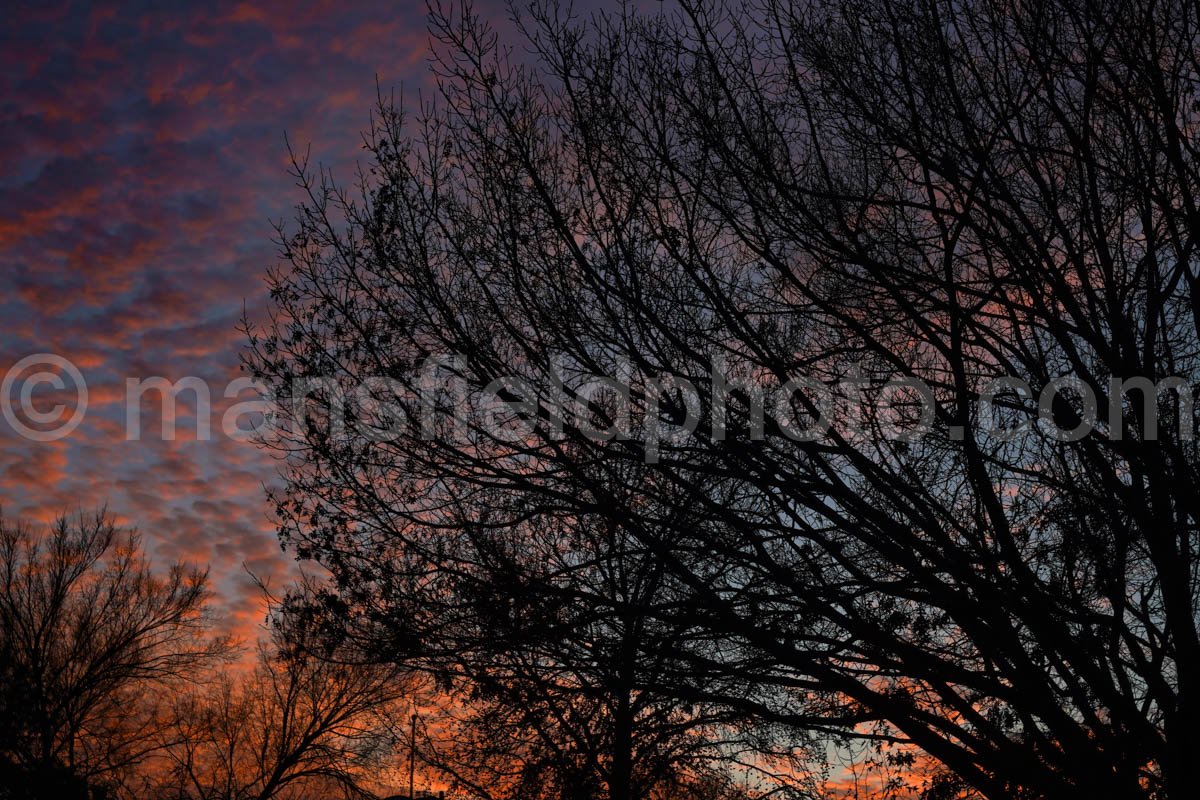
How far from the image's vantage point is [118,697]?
1147 inches

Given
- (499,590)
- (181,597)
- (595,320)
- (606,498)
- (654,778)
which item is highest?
→ (181,597)

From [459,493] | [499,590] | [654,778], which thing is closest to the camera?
[499,590]

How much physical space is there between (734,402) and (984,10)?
3183 millimetres

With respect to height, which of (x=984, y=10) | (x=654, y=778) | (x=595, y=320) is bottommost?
(x=654, y=778)

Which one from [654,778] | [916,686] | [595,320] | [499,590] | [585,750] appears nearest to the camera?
[499,590]

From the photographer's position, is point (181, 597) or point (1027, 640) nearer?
point (1027, 640)

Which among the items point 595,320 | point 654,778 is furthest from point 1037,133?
point 654,778

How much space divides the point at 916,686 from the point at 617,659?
3280 mm

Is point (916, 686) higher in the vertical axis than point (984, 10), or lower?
lower

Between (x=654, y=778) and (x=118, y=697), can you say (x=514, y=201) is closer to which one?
(x=654, y=778)

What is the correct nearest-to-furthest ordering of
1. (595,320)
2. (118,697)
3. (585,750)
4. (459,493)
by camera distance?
1. (595,320)
2. (459,493)
3. (585,750)
4. (118,697)

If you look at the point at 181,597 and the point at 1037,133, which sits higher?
the point at 181,597

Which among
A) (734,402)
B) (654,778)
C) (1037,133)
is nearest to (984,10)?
(1037,133)

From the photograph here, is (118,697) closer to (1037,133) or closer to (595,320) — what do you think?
(595,320)
